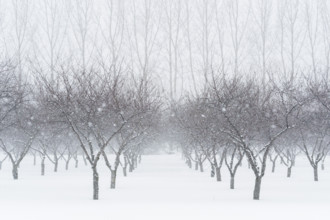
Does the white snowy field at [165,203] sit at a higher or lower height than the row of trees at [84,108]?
lower

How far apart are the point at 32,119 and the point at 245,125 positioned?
511 inches

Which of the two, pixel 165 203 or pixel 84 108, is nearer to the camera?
pixel 165 203

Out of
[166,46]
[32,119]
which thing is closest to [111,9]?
[166,46]

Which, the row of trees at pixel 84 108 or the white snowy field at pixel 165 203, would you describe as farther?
the row of trees at pixel 84 108

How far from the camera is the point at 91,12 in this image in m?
46.5

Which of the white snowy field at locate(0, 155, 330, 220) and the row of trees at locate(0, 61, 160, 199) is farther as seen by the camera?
A: the row of trees at locate(0, 61, 160, 199)

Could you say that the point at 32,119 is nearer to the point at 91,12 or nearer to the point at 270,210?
the point at 270,210

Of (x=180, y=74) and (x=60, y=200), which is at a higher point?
(x=180, y=74)

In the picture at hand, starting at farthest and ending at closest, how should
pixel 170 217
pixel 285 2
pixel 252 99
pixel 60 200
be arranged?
pixel 285 2, pixel 252 99, pixel 60 200, pixel 170 217

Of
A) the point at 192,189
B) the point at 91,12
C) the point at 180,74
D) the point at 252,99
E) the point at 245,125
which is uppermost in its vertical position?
the point at 91,12

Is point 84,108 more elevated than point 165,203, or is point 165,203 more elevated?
point 84,108

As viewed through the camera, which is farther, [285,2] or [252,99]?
[285,2]

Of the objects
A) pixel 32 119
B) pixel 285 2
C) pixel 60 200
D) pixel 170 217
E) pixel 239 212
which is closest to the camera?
pixel 170 217

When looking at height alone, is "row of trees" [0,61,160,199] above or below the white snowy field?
A: above
